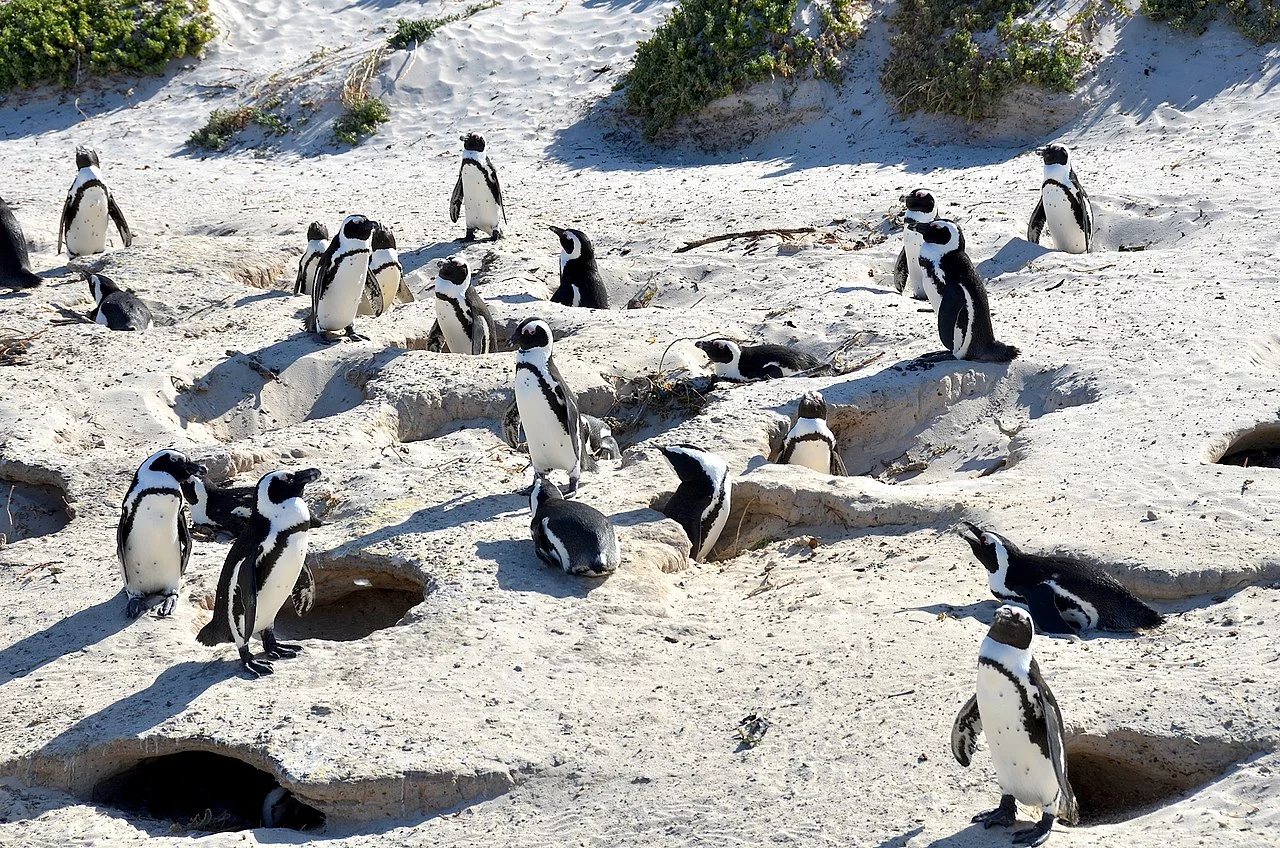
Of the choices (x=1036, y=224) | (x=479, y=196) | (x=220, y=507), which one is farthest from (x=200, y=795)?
(x=1036, y=224)

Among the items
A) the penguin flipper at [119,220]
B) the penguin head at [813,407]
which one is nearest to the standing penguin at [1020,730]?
the penguin head at [813,407]

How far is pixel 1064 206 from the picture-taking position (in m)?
9.21

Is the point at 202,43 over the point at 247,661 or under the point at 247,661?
over

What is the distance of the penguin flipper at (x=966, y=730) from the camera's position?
13.3 feet

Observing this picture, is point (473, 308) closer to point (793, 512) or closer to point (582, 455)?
point (582, 455)

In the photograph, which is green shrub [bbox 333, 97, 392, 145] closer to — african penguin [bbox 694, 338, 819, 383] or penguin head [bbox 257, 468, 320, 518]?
african penguin [bbox 694, 338, 819, 383]

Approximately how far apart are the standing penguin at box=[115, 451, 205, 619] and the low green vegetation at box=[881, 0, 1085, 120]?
28.3 ft

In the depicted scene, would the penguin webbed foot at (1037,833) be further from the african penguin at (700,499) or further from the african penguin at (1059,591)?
the african penguin at (700,499)

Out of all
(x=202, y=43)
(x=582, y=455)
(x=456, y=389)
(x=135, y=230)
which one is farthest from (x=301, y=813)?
(x=202, y=43)

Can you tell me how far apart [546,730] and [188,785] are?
1.43 m

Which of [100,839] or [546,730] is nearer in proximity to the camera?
[100,839]

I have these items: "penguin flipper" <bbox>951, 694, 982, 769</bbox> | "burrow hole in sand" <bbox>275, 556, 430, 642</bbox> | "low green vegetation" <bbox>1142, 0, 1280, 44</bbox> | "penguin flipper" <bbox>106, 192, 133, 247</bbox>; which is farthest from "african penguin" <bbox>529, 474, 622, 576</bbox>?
"low green vegetation" <bbox>1142, 0, 1280, 44</bbox>

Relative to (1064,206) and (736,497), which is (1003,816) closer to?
(736,497)

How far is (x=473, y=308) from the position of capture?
27.0 feet
